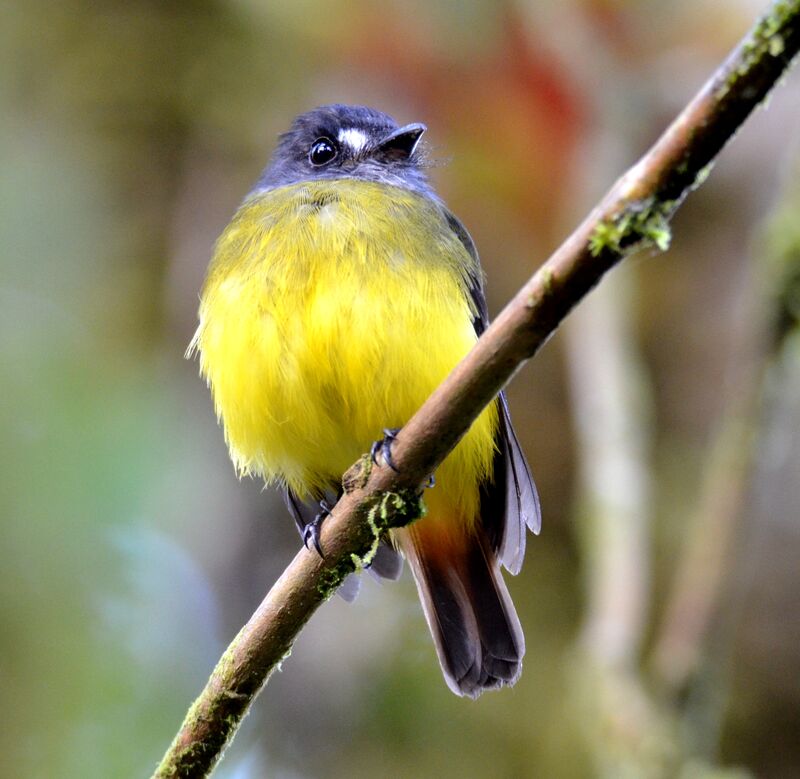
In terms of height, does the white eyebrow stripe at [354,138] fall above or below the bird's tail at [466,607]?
above

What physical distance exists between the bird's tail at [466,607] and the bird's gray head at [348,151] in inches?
42.2

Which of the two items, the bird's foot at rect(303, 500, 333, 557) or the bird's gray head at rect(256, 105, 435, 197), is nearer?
the bird's foot at rect(303, 500, 333, 557)

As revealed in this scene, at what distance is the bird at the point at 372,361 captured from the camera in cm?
291

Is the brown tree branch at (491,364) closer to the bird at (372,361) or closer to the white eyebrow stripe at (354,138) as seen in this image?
the bird at (372,361)

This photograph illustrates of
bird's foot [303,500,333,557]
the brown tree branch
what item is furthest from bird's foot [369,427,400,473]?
bird's foot [303,500,333,557]

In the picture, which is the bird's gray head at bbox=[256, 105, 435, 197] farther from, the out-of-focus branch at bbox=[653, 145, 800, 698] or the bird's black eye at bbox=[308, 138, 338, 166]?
the out-of-focus branch at bbox=[653, 145, 800, 698]

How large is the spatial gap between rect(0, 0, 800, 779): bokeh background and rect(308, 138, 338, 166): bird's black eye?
1.24 meters

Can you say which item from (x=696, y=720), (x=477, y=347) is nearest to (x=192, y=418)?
(x=696, y=720)

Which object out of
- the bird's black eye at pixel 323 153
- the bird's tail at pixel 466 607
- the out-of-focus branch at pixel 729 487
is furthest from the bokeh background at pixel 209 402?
the bird's black eye at pixel 323 153

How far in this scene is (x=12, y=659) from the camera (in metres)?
4.84

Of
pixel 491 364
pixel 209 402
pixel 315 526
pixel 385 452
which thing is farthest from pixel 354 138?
pixel 491 364

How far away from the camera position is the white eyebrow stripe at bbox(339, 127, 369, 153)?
12.3 ft

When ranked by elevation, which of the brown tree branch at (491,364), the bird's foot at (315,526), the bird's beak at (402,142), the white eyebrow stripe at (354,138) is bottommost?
the brown tree branch at (491,364)

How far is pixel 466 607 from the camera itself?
334 centimetres
